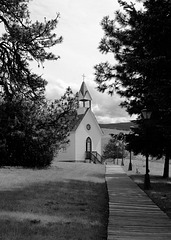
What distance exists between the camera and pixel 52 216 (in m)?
7.65

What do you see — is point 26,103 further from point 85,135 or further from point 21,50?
point 85,135

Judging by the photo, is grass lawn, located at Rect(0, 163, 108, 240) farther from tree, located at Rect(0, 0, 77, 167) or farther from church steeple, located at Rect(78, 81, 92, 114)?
church steeple, located at Rect(78, 81, 92, 114)

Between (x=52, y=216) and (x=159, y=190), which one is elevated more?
(x=52, y=216)

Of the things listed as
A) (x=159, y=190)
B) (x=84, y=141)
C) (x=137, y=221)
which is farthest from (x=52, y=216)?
(x=84, y=141)

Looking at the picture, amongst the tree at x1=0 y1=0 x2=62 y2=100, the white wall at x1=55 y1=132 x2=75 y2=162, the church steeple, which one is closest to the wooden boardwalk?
the tree at x1=0 y1=0 x2=62 y2=100

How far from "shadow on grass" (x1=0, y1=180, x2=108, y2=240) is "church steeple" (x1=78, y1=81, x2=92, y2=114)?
3826 cm

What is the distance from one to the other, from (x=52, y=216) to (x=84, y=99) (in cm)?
4228

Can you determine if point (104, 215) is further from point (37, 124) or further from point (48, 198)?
point (37, 124)

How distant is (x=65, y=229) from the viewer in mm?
6477

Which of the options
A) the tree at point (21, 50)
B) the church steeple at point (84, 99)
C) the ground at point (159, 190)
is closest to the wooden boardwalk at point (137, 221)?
the ground at point (159, 190)

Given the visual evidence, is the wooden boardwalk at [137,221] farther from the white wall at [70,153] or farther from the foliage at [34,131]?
the white wall at [70,153]

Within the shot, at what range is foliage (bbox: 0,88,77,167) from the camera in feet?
73.8

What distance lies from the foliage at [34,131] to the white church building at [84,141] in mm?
17133

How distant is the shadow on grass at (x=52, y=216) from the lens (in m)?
6.11
